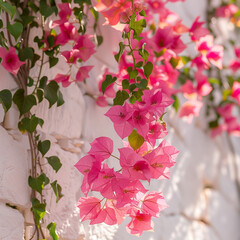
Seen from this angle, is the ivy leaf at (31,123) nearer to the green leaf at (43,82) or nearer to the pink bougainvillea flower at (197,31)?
the green leaf at (43,82)

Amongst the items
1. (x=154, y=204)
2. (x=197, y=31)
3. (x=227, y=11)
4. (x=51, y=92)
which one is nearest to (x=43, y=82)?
(x=51, y=92)

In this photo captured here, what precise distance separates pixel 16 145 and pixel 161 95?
0.34 metres

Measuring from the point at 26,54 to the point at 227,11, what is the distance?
4.42 ft

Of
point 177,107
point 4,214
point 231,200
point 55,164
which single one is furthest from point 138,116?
point 231,200

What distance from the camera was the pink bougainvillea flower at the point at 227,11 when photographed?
2100mm

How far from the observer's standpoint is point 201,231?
66.0 inches

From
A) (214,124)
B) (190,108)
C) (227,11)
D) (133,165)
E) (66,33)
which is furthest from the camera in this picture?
(227,11)

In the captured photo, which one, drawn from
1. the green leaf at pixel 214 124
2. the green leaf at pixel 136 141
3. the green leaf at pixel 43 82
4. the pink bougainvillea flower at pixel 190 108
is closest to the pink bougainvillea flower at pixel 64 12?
the green leaf at pixel 43 82

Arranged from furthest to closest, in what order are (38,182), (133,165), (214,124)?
1. (214,124)
2. (38,182)
3. (133,165)

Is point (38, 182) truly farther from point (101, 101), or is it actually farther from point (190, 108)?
point (190, 108)

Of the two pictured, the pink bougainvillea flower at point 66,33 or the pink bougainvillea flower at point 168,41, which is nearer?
the pink bougainvillea flower at point 66,33

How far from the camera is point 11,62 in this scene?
99 cm

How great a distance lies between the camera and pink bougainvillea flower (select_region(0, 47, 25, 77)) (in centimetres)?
99

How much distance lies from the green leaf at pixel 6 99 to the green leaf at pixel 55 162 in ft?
0.49
